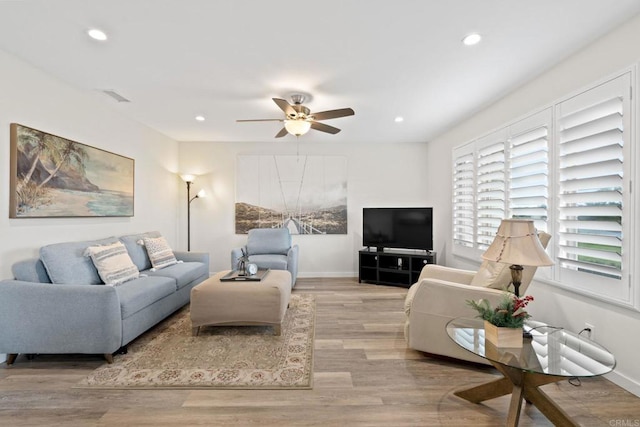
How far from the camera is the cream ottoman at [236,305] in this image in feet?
9.53

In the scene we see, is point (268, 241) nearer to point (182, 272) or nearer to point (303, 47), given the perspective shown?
point (182, 272)

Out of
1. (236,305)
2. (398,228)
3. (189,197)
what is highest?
(189,197)

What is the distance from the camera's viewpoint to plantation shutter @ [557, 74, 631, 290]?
2.09 meters

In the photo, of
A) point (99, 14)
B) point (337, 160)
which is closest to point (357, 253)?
point (337, 160)

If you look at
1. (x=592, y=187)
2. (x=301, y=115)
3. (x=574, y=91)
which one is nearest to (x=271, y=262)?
(x=301, y=115)

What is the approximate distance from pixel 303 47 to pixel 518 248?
2.15 metres

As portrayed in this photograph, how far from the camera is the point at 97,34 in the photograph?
222 cm

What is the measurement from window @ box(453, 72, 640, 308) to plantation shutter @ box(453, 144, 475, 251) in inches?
25.6

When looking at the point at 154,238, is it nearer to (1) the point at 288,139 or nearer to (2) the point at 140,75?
(2) the point at 140,75

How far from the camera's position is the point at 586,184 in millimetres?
2320

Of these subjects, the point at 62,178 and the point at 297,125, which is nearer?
the point at 62,178

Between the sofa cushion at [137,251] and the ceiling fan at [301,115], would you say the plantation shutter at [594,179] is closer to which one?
the ceiling fan at [301,115]

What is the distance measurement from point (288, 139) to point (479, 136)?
3028mm

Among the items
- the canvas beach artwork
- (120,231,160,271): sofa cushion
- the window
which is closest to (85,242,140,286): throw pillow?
(120,231,160,271): sofa cushion
